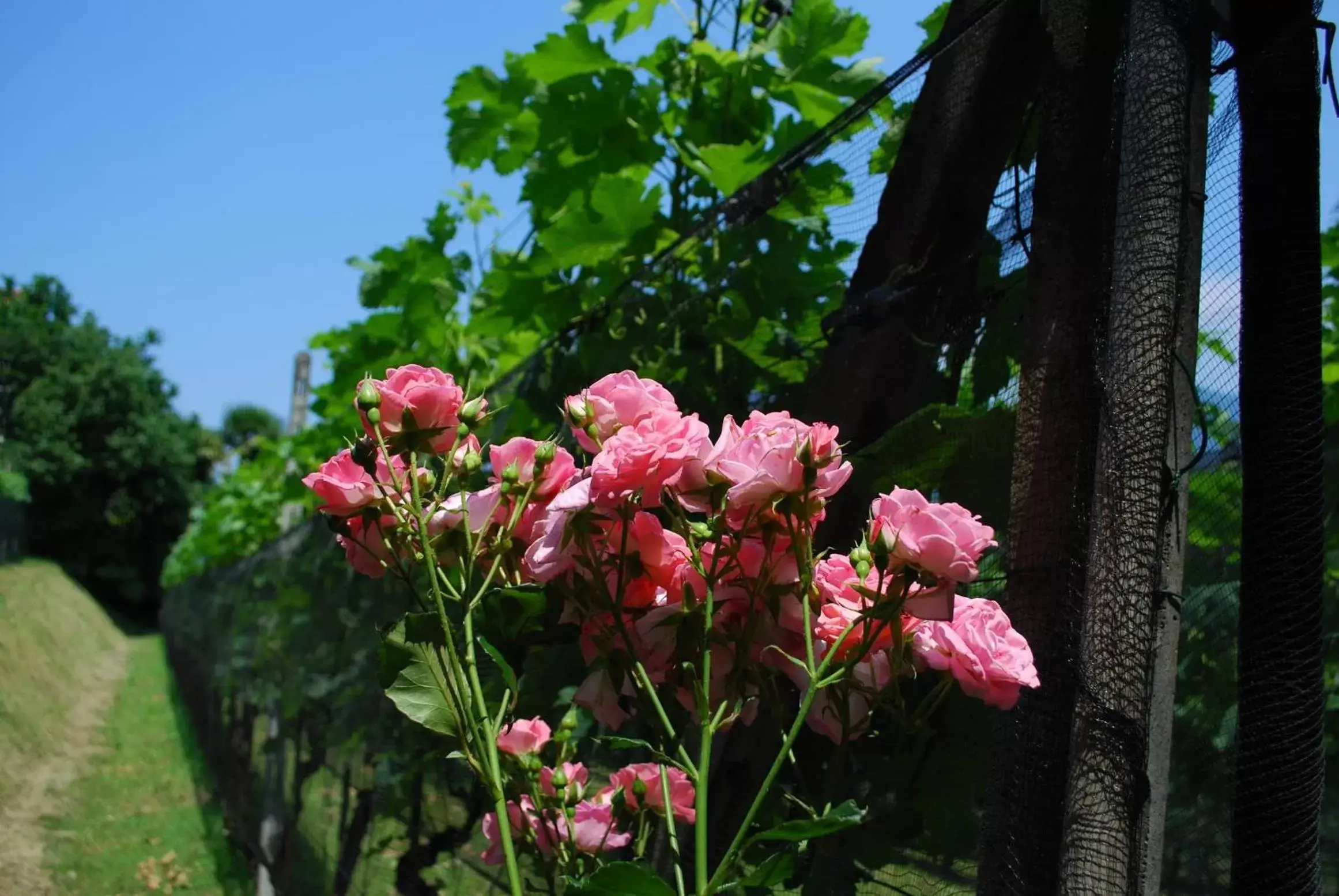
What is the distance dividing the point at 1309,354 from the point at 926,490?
0.47 metres

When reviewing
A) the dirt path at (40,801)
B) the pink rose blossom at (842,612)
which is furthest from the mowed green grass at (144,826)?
the pink rose blossom at (842,612)

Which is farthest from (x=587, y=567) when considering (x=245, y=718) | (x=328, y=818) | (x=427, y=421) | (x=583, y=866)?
(x=245, y=718)

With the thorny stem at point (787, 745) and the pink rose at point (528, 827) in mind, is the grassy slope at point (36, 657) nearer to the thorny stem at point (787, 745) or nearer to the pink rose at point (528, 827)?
the pink rose at point (528, 827)

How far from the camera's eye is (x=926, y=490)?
5.04 feet

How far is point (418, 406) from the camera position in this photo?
1.22 m

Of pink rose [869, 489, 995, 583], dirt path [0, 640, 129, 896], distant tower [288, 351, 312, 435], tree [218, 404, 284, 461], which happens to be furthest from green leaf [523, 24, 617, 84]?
tree [218, 404, 284, 461]

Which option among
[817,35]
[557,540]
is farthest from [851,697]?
[817,35]

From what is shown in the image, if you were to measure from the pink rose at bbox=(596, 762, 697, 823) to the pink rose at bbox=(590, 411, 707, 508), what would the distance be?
16.9 inches

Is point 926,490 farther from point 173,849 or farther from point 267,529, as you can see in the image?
point 267,529

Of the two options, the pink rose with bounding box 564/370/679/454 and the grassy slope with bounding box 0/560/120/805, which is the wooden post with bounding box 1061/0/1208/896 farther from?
A: the grassy slope with bounding box 0/560/120/805

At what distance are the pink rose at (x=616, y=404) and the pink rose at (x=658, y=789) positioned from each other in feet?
1.45

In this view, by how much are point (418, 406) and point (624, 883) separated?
0.51 metres

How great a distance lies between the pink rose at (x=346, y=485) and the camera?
1.24 m

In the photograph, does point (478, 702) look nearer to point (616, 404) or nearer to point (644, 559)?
point (644, 559)
